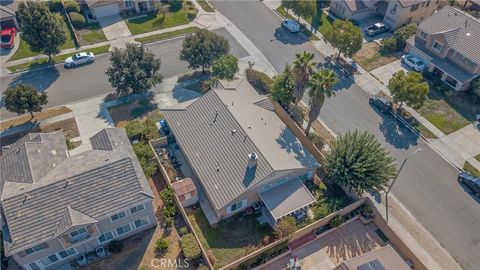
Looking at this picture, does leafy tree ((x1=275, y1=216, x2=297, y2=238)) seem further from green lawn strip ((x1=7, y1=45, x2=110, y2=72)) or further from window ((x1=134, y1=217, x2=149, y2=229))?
green lawn strip ((x1=7, y1=45, x2=110, y2=72))

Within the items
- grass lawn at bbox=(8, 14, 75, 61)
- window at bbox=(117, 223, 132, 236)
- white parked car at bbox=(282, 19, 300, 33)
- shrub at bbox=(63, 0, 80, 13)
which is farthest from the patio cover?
shrub at bbox=(63, 0, 80, 13)

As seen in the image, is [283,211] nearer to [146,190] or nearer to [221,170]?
[221,170]

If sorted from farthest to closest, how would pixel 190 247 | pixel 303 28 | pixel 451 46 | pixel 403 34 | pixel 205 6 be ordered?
1. pixel 205 6
2. pixel 303 28
3. pixel 403 34
4. pixel 451 46
5. pixel 190 247

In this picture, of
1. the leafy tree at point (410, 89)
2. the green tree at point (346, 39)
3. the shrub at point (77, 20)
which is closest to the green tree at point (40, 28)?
the shrub at point (77, 20)

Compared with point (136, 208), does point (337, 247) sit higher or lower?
lower

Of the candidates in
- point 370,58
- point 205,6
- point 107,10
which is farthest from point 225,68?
point 107,10

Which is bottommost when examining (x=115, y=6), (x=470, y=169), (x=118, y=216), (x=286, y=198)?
(x=470, y=169)

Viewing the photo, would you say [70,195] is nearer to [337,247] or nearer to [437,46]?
[337,247]
